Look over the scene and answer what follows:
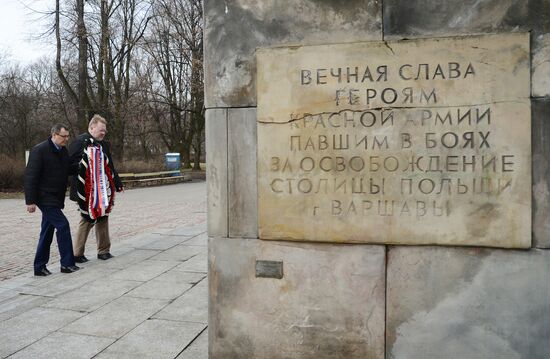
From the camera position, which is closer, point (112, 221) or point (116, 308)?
point (116, 308)

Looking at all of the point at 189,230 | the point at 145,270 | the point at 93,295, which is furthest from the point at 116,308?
the point at 189,230

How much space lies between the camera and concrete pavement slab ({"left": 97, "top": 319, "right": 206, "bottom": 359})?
3.91 m

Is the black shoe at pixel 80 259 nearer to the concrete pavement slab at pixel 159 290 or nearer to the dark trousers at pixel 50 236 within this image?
the dark trousers at pixel 50 236

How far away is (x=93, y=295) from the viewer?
217 inches

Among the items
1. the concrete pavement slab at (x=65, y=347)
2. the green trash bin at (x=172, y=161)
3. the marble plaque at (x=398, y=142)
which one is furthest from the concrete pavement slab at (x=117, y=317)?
the green trash bin at (x=172, y=161)

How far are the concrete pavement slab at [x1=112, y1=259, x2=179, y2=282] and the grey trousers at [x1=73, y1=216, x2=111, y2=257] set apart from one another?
0.74m

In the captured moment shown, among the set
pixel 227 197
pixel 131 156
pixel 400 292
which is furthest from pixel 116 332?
pixel 131 156

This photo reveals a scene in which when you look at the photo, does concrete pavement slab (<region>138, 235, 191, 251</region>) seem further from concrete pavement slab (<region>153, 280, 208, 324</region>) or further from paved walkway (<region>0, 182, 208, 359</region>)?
concrete pavement slab (<region>153, 280, 208, 324</region>)

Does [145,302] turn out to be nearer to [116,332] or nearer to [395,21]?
[116,332]

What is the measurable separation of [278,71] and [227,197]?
0.89 metres

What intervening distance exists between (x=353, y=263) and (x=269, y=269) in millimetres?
555

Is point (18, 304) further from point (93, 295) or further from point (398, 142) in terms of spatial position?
point (398, 142)

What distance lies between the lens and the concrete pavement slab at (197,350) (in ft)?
12.6

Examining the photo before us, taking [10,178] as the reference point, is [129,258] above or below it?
below
